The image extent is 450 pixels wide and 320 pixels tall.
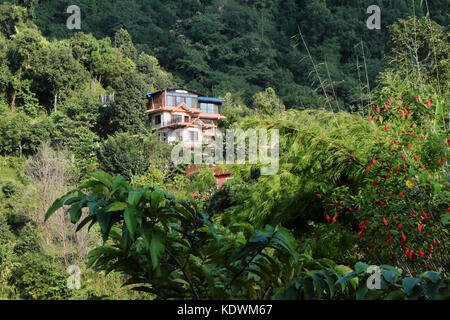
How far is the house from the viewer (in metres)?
19.5

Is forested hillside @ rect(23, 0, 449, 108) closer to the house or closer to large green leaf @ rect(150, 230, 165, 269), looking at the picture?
the house

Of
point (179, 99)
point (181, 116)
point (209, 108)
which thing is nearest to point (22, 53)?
point (179, 99)

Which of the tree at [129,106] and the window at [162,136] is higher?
the tree at [129,106]

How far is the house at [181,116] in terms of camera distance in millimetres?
19531

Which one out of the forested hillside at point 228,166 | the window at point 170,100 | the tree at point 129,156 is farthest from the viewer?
the window at point 170,100

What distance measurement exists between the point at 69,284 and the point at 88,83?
14.1 m

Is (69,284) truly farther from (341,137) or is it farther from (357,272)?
(357,272)

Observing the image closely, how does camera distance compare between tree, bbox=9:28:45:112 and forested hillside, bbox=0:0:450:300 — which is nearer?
forested hillside, bbox=0:0:450:300

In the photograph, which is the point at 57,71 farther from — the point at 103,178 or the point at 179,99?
the point at 103,178

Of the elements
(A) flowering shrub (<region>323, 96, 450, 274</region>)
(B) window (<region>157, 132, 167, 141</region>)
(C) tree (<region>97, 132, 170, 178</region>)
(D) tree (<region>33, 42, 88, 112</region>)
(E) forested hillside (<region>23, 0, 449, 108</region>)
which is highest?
(E) forested hillside (<region>23, 0, 449, 108</region>)

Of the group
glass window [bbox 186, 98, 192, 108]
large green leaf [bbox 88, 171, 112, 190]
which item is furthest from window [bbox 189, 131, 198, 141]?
large green leaf [bbox 88, 171, 112, 190]

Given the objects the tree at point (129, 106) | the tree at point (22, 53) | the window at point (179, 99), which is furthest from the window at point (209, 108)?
the tree at point (22, 53)

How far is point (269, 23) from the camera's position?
A: 35375 mm

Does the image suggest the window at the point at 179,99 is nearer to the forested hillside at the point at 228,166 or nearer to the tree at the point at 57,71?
the forested hillside at the point at 228,166
